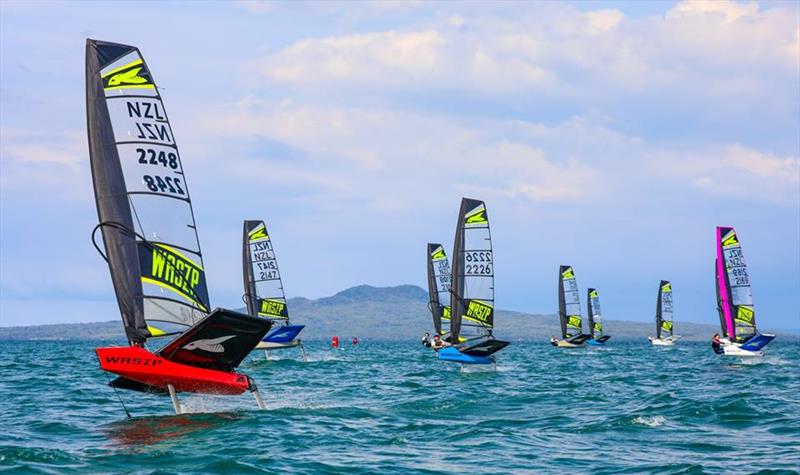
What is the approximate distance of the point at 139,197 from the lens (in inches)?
707

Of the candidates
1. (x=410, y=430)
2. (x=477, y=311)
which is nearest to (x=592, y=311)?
(x=477, y=311)

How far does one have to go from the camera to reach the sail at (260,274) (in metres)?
51.1

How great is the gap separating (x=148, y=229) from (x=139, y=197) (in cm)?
62

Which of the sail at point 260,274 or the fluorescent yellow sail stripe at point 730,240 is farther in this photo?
the sail at point 260,274

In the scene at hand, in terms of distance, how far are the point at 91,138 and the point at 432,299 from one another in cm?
3629

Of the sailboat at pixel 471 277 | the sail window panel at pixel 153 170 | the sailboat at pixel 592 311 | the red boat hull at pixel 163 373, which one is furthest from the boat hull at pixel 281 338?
the sailboat at pixel 592 311

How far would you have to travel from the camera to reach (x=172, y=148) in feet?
61.1

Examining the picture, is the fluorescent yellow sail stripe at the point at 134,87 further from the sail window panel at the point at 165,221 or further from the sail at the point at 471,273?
the sail at the point at 471,273

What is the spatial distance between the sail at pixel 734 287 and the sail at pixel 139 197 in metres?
37.0

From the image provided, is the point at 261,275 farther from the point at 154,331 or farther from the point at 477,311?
the point at 154,331

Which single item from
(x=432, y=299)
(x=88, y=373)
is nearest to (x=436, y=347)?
(x=432, y=299)

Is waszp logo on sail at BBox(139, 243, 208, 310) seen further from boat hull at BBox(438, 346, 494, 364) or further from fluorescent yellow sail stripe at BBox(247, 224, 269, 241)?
fluorescent yellow sail stripe at BBox(247, 224, 269, 241)

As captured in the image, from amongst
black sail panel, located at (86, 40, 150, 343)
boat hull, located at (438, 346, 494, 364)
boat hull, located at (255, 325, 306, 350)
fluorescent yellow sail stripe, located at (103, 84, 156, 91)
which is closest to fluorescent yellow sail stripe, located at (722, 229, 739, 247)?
boat hull, located at (438, 346, 494, 364)

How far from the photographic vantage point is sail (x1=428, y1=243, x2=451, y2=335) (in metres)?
51.9
